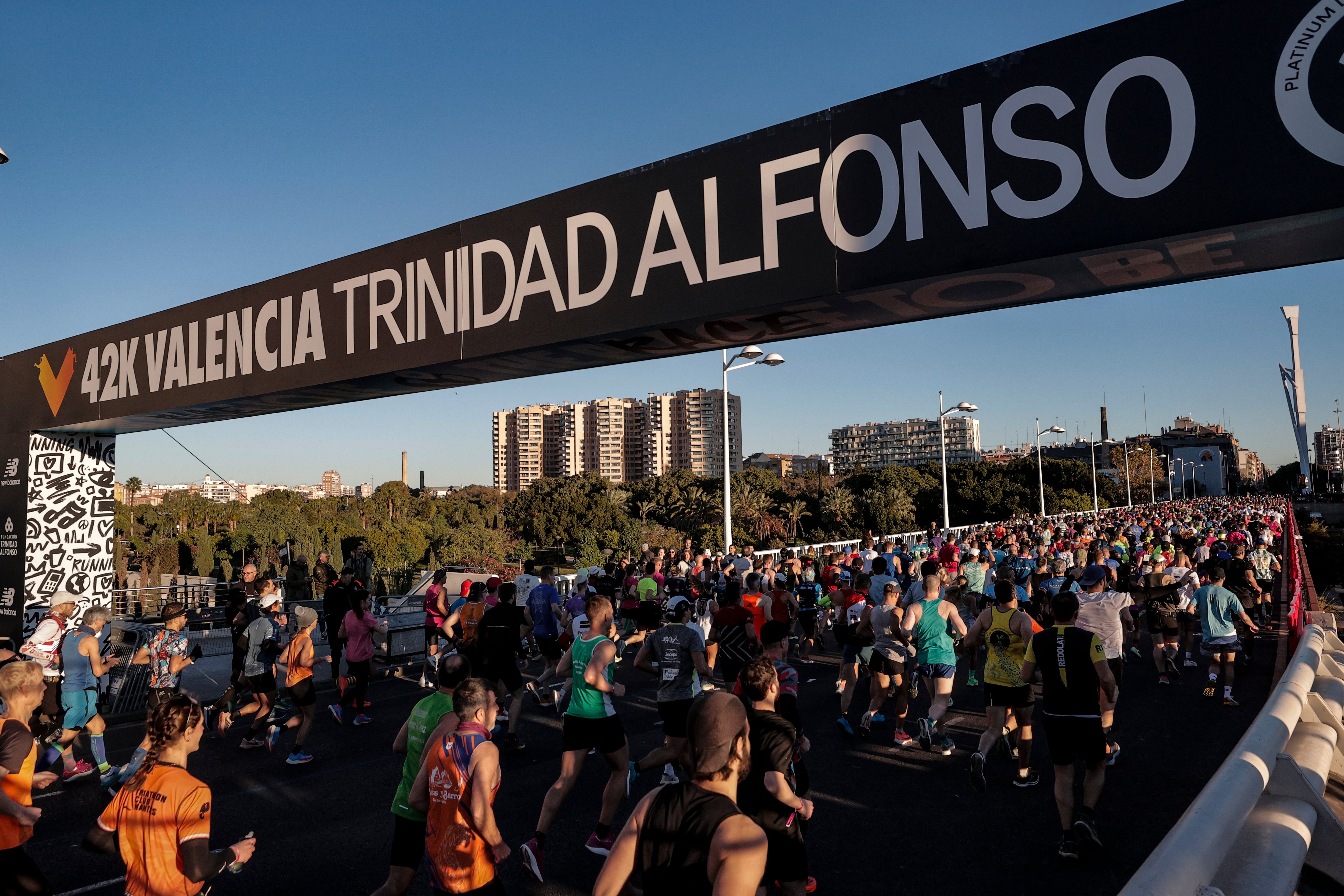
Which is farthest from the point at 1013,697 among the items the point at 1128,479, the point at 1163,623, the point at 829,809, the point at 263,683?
the point at 1128,479

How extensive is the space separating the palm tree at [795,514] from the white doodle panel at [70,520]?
42.4 m

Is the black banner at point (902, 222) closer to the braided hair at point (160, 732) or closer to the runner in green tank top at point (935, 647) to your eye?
the runner in green tank top at point (935, 647)

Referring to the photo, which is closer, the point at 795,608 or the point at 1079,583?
the point at 795,608

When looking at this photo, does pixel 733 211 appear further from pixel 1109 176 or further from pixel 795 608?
pixel 795 608

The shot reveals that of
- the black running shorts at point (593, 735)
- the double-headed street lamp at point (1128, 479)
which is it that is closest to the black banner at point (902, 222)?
the black running shorts at point (593, 735)

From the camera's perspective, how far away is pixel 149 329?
389 inches

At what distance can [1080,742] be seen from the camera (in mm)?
5227

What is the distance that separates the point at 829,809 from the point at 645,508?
53.8 m

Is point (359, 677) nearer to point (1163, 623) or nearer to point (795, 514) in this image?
point (1163, 623)

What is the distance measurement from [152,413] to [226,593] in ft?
54.2

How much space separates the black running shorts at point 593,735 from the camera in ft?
18.1

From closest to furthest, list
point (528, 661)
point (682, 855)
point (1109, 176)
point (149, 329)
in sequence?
point (682, 855)
point (1109, 176)
point (149, 329)
point (528, 661)

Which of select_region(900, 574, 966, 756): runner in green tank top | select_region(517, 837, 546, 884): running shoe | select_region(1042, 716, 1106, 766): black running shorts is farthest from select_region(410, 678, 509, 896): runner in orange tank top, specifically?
select_region(900, 574, 966, 756): runner in green tank top

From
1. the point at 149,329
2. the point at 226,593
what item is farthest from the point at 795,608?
the point at 226,593
